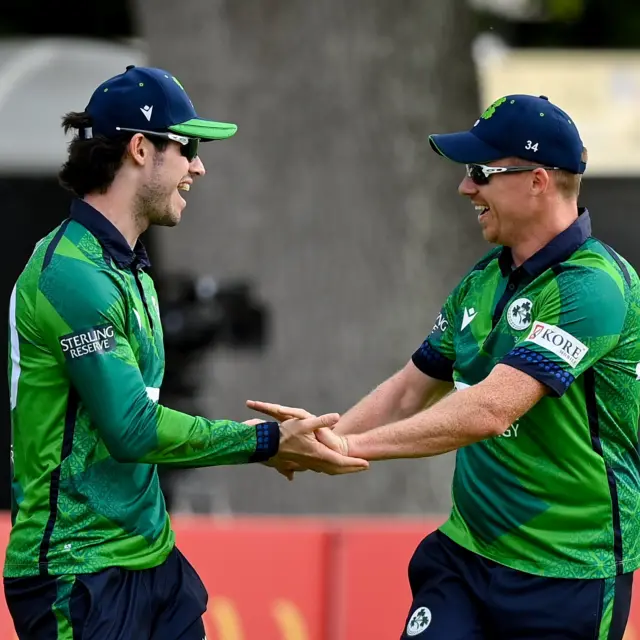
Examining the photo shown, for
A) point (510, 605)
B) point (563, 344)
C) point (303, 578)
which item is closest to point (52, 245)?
point (563, 344)

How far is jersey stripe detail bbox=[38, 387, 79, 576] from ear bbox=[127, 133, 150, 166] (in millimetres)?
722

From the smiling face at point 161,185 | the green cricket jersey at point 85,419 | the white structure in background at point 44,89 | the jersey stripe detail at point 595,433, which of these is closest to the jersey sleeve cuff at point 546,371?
the jersey stripe detail at point 595,433

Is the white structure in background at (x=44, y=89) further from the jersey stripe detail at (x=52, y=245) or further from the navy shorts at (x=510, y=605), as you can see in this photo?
the navy shorts at (x=510, y=605)

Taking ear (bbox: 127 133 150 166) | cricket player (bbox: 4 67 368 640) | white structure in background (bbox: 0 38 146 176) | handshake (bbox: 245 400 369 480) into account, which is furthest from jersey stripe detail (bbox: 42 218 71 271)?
white structure in background (bbox: 0 38 146 176)

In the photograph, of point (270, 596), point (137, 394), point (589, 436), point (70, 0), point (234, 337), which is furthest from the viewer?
point (70, 0)

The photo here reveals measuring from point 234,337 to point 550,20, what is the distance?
22.5 ft

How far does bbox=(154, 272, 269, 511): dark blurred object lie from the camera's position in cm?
931

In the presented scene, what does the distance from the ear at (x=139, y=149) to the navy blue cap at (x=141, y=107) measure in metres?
0.03

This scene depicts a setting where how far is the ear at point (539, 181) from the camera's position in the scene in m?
4.62

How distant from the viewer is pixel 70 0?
13.9m

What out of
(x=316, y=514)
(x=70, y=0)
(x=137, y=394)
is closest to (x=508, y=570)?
(x=137, y=394)

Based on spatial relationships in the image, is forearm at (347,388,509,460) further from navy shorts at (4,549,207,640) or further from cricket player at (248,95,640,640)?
navy shorts at (4,549,207,640)

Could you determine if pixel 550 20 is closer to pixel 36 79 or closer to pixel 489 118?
pixel 36 79

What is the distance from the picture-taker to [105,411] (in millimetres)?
4164
